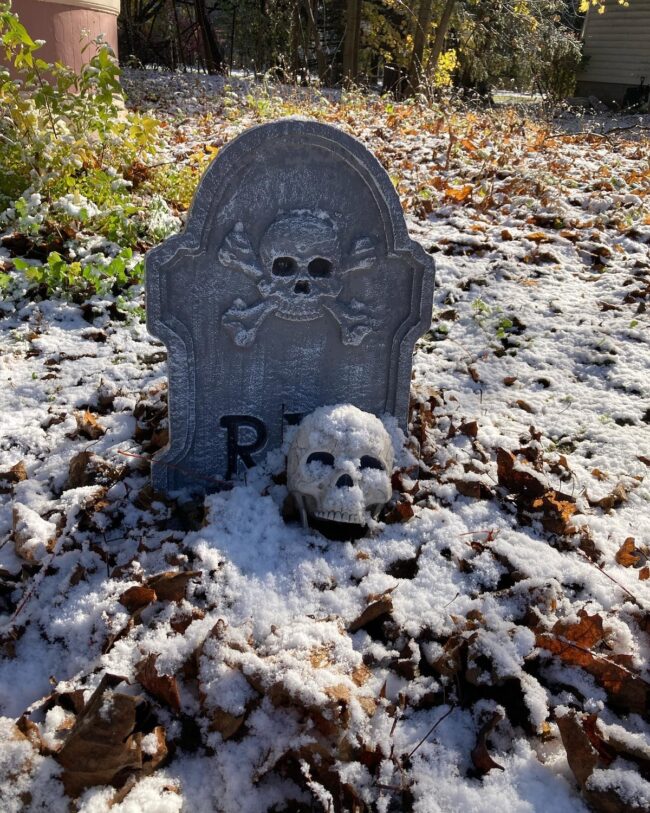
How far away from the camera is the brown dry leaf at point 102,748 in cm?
160

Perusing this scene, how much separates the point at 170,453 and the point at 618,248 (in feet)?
12.8

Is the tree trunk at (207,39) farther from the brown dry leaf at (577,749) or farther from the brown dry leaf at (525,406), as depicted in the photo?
the brown dry leaf at (577,749)

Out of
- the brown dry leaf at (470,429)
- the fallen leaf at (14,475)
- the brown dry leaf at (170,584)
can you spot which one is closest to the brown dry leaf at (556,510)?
the brown dry leaf at (470,429)

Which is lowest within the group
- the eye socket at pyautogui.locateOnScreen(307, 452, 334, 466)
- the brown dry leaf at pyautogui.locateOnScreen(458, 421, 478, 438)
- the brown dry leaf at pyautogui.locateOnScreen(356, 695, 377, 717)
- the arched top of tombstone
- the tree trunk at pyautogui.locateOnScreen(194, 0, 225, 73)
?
the brown dry leaf at pyautogui.locateOnScreen(356, 695, 377, 717)

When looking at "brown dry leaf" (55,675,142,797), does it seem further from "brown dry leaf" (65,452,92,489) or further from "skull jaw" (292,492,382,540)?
"brown dry leaf" (65,452,92,489)

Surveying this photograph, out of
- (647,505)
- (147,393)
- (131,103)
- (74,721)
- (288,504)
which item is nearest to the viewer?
(74,721)

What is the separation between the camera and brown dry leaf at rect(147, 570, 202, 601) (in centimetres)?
214

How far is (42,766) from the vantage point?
1631 millimetres

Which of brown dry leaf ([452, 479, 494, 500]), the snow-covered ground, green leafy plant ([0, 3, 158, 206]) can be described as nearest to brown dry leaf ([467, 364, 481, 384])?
the snow-covered ground

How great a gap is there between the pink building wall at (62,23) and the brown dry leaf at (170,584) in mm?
5684

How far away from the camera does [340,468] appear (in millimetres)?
2355

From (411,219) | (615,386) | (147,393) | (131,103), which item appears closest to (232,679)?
(147,393)

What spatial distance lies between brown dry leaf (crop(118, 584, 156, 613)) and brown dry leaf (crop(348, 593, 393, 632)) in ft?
2.19

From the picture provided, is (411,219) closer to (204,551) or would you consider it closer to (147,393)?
(147,393)
